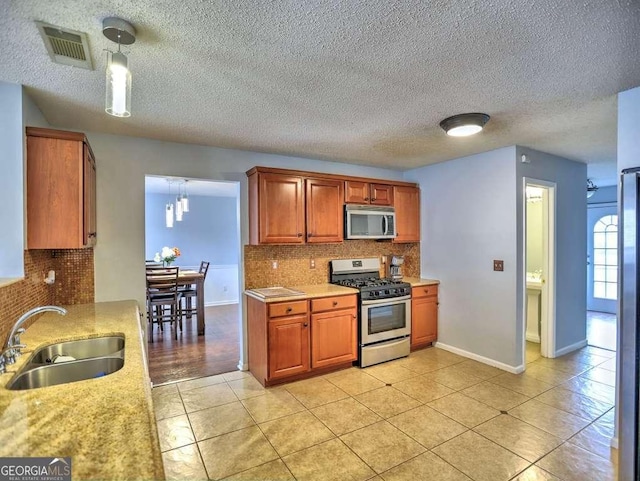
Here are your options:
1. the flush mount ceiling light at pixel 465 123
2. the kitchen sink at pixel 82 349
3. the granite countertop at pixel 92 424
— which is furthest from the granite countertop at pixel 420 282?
the granite countertop at pixel 92 424

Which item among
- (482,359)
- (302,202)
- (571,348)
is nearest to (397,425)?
(482,359)

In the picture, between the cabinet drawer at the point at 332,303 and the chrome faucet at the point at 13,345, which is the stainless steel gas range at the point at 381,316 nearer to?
the cabinet drawer at the point at 332,303

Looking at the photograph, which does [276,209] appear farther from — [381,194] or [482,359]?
[482,359]

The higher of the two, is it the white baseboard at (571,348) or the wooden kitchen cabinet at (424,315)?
the wooden kitchen cabinet at (424,315)

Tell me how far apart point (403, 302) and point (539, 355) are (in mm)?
1788

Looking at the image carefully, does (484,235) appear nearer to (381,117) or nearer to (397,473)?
(381,117)

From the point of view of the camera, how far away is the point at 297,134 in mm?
3154

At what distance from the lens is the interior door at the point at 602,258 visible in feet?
20.5

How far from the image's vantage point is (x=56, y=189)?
2223mm

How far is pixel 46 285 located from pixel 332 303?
8.07 ft

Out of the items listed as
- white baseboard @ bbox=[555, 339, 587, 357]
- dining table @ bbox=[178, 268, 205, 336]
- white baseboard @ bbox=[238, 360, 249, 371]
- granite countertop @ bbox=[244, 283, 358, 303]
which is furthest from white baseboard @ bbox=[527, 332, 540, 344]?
dining table @ bbox=[178, 268, 205, 336]

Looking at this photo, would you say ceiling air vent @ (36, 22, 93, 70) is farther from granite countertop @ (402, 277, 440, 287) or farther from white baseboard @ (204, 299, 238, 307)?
white baseboard @ (204, 299, 238, 307)

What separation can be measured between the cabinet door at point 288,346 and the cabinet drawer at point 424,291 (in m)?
1.51

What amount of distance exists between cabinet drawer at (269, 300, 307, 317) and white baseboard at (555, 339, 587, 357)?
3.13m
